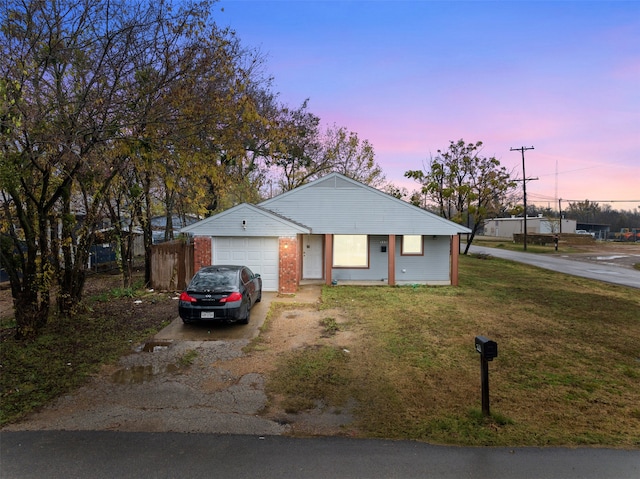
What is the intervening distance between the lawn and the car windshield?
2.86m

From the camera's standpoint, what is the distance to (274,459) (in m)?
3.96

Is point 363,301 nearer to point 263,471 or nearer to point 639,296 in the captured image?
point 263,471

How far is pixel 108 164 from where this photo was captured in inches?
366

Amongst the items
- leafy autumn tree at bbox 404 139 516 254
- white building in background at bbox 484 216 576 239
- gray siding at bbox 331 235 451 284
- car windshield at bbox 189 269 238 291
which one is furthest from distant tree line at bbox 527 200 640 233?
car windshield at bbox 189 269 238 291

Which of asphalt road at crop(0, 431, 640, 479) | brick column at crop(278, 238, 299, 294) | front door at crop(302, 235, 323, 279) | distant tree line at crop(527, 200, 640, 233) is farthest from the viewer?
distant tree line at crop(527, 200, 640, 233)

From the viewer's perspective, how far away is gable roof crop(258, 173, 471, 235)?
16.4 meters

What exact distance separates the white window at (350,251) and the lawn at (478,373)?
450 cm

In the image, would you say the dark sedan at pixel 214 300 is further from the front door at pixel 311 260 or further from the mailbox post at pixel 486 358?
the front door at pixel 311 260

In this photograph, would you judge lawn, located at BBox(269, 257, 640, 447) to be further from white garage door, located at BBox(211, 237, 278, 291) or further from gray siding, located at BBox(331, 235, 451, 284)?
gray siding, located at BBox(331, 235, 451, 284)

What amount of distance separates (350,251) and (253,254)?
4782 mm

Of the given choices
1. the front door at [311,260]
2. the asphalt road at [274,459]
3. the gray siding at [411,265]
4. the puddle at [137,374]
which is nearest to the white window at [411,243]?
the gray siding at [411,265]

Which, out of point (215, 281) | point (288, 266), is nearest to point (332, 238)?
point (288, 266)

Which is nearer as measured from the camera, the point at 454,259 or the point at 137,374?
the point at 137,374

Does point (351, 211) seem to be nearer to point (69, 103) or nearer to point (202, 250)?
point (202, 250)
